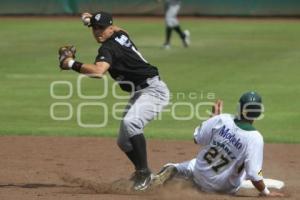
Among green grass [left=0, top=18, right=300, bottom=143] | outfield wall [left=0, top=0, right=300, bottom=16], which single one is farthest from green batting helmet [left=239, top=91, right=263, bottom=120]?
outfield wall [left=0, top=0, right=300, bottom=16]

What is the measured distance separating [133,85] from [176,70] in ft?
33.4

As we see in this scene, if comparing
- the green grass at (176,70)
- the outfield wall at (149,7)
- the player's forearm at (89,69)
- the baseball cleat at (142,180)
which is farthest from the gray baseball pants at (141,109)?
the outfield wall at (149,7)

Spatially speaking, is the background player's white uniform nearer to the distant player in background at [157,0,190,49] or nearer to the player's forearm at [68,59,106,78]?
the player's forearm at [68,59,106,78]

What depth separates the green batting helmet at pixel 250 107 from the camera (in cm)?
730

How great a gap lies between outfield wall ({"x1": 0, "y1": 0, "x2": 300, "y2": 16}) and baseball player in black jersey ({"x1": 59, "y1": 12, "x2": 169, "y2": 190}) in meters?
23.5

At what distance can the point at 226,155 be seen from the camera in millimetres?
7488

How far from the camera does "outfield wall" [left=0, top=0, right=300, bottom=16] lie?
31.3m

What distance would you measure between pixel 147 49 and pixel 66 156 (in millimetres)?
12355

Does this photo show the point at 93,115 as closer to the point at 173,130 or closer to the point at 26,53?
the point at 173,130

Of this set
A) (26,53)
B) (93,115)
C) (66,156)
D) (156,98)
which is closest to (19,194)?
(156,98)

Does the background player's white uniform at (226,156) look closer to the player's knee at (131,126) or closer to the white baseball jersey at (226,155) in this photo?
the white baseball jersey at (226,155)

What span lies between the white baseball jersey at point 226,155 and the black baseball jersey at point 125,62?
0.99 m

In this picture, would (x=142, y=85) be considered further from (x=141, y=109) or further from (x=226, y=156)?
(x=226, y=156)

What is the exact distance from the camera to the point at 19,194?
7.69 m
